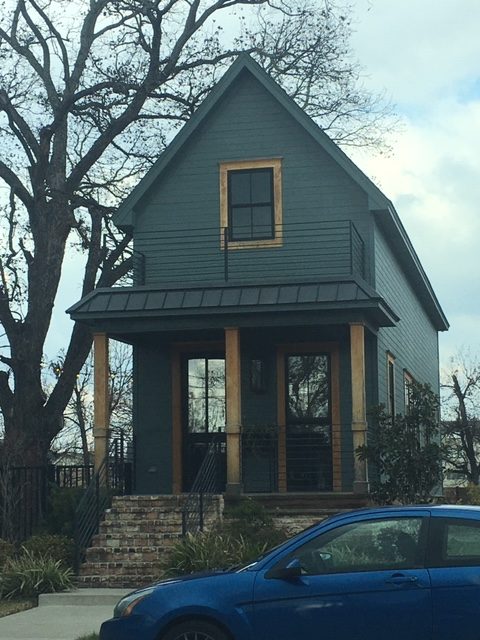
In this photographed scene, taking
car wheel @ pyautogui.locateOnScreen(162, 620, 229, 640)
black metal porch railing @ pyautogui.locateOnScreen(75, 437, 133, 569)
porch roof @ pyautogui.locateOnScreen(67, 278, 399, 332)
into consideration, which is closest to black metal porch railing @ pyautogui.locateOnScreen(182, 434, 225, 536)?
black metal porch railing @ pyautogui.locateOnScreen(75, 437, 133, 569)

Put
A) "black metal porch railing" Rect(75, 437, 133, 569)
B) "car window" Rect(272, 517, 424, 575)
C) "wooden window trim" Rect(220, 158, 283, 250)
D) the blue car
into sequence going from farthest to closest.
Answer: "wooden window trim" Rect(220, 158, 283, 250) < "black metal porch railing" Rect(75, 437, 133, 569) < "car window" Rect(272, 517, 424, 575) < the blue car

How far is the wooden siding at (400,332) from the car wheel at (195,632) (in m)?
12.8

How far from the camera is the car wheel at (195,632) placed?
912cm

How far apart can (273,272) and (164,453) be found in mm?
3987

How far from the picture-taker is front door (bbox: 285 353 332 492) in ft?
69.3

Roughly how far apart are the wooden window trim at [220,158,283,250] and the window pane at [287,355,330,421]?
2225 mm

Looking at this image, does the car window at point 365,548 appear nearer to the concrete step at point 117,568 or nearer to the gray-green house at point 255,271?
the concrete step at point 117,568

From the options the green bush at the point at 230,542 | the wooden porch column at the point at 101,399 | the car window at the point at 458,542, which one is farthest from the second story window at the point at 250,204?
the car window at the point at 458,542

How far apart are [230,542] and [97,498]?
2.79m

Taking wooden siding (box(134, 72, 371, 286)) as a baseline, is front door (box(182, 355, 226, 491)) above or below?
below

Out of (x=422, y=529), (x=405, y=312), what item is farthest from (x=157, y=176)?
(x=422, y=529)

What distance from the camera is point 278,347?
2152cm

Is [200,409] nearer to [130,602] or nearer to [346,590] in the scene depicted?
[130,602]

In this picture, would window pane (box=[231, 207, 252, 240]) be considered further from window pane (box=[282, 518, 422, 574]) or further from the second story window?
window pane (box=[282, 518, 422, 574])
